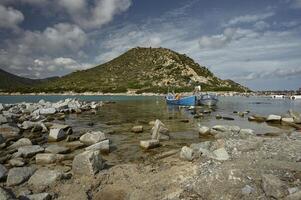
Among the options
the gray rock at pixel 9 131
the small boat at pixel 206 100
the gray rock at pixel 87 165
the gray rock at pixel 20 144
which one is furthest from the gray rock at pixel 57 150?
the small boat at pixel 206 100

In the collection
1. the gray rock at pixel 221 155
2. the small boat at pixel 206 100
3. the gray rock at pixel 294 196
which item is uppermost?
the gray rock at pixel 294 196

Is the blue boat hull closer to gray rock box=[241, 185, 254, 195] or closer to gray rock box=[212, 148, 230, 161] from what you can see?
gray rock box=[212, 148, 230, 161]

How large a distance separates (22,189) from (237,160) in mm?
8974

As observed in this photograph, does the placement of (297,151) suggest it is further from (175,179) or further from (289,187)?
(175,179)

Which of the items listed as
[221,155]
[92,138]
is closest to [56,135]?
[92,138]

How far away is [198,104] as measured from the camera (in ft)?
239

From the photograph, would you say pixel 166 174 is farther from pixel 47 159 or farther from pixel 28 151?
pixel 28 151

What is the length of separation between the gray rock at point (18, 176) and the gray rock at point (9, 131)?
1235 centimetres

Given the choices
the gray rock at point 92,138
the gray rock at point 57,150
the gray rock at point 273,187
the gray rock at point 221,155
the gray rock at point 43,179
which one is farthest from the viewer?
the gray rock at point 92,138

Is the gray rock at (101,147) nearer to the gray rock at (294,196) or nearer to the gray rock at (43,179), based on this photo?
the gray rock at (43,179)

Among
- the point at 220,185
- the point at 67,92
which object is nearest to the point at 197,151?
the point at 220,185

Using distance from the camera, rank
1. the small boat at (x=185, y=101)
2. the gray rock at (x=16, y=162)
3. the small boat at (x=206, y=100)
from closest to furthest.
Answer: the gray rock at (x=16, y=162) < the small boat at (x=185, y=101) < the small boat at (x=206, y=100)

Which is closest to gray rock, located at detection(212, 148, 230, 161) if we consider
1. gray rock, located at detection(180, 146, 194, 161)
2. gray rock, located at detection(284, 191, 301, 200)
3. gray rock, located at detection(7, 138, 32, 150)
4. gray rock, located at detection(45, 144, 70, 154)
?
gray rock, located at detection(180, 146, 194, 161)

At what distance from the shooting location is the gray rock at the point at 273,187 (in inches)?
344
